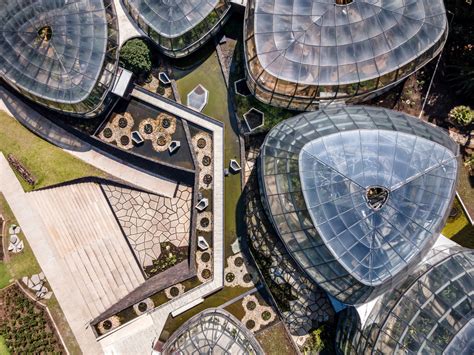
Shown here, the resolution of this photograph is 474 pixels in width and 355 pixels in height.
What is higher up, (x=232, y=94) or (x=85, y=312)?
(x=232, y=94)

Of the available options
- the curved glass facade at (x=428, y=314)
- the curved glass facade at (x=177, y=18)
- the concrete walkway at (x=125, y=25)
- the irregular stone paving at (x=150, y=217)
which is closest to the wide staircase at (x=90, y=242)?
the irregular stone paving at (x=150, y=217)

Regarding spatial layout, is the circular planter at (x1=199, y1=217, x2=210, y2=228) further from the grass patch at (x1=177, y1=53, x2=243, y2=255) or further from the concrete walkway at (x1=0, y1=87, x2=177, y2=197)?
the concrete walkway at (x1=0, y1=87, x2=177, y2=197)

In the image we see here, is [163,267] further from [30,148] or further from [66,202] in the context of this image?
[30,148]

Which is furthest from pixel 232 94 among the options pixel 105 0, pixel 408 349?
pixel 408 349

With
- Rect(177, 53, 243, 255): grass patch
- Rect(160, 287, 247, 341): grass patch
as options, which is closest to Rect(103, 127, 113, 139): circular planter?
Rect(177, 53, 243, 255): grass patch

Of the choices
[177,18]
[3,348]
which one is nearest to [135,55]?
[177,18]

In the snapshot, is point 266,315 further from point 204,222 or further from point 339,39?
point 339,39
